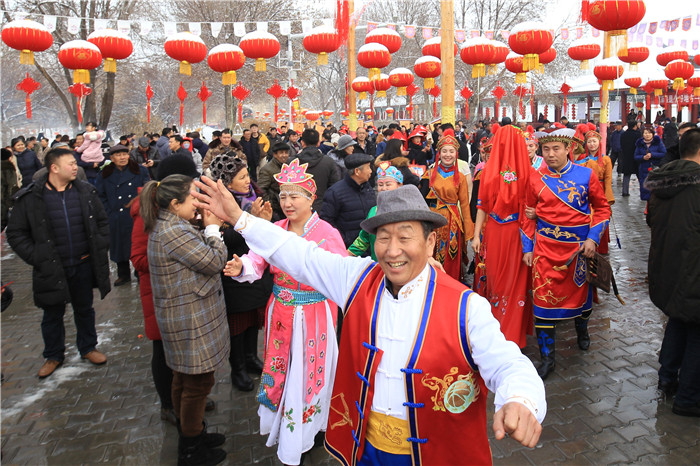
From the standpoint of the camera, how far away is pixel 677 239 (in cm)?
381

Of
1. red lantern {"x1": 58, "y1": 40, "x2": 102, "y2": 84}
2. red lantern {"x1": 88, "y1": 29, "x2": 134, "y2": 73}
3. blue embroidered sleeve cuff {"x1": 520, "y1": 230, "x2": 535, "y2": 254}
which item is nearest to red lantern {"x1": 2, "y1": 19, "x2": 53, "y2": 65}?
red lantern {"x1": 58, "y1": 40, "x2": 102, "y2": 84}

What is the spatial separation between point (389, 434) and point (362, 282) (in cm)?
62

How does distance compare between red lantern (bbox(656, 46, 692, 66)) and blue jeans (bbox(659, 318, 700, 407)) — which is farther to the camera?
red lantern (bbox(656, 46, 692, 66))

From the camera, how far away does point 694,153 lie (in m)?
3.90

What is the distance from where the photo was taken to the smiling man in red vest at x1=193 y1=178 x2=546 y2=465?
6.26 feet

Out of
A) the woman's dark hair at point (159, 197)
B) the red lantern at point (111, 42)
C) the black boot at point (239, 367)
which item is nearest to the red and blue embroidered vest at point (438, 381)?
the woman's dark hair at point (159, 197)

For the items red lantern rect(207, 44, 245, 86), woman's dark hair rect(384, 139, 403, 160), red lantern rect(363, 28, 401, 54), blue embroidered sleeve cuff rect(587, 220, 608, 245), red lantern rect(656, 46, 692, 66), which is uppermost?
red lantern rect(656, 46, 692, 66)

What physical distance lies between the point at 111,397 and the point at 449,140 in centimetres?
432

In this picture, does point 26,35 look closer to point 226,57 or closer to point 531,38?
point 226,57

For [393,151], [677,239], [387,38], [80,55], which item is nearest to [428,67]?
[387,38]

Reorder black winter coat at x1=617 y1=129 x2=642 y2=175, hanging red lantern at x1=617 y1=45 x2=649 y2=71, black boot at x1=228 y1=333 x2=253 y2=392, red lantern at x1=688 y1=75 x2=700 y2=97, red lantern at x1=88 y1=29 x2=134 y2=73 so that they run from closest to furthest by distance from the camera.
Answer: black boot at x1=228 y1=333 x2=253 y2=392 → red lantern at x1=88 y1=29 x2=134 y2=73 → black winter coat at x1=617 y1=129 x2=642 y2=175 → hanging red lantern at x1=617 y1=45 x2=649 y2=71 → red lantern at x1=688 y1=75 x2=700 y2=97

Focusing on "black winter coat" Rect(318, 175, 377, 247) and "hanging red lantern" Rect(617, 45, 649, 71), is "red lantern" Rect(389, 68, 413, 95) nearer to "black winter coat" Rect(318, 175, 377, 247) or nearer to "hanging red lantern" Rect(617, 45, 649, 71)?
"hanging red lantern" Rect(617, 45, 649, 71)

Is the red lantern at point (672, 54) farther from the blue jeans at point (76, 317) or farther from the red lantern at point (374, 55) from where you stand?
the blue jeans at point (76, 317)

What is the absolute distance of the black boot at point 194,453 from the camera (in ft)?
11.0
